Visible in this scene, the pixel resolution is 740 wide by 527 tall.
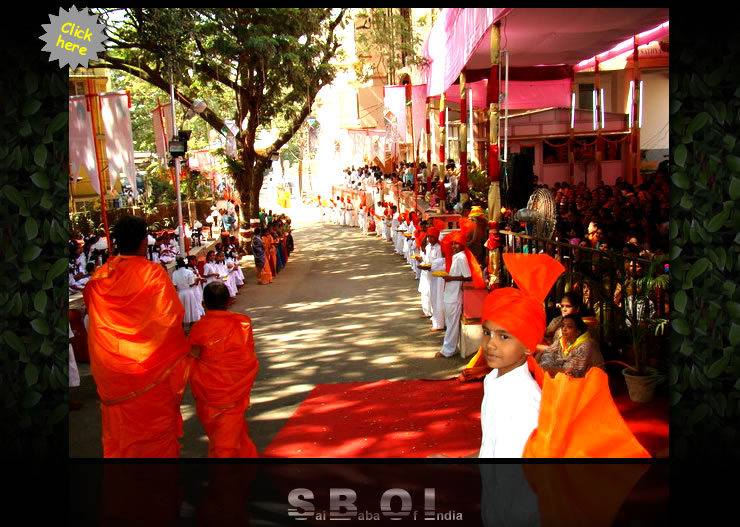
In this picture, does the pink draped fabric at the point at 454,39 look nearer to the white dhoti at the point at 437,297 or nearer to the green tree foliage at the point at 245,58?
the white dhoti at the point at 437,297

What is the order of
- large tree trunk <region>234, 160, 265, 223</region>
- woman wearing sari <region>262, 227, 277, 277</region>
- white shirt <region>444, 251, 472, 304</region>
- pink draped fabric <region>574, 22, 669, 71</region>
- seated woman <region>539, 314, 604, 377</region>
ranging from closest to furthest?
seated woman <region>539, 314, 604, 377</region>
white shirt <region>444, 251, 472, 304</region>
pink draped fabric <region>574, 22, 669, 71</region>
woman wearing sari <region>262, 227, 277, 277</region>
large tree trunk <region>234, 160, 265, 223</region>

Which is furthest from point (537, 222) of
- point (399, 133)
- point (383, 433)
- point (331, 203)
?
point (331, 203)

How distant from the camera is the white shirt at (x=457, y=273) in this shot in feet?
29.6

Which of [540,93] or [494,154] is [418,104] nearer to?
[540,93]

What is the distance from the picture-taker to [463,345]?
342 inches

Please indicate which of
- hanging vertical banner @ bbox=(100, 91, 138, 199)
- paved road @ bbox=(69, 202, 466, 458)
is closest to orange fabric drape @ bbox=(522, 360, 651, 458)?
paved road @ bbox=(69, 202, 466, 458)

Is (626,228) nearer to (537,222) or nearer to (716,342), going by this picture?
(537,222)

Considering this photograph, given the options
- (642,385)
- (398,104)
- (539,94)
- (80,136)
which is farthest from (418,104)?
(642,385)

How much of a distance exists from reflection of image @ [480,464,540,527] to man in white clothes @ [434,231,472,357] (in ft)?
18.0

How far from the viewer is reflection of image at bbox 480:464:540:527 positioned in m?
Result: 3.13

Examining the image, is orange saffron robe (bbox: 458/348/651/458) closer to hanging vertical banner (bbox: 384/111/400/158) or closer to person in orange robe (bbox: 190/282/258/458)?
person in orange robe (bbox: 190/282/258/458)

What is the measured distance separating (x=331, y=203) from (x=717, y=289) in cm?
2862

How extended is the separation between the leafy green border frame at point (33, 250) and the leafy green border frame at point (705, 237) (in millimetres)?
3960

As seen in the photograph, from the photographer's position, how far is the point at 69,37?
430 cm
